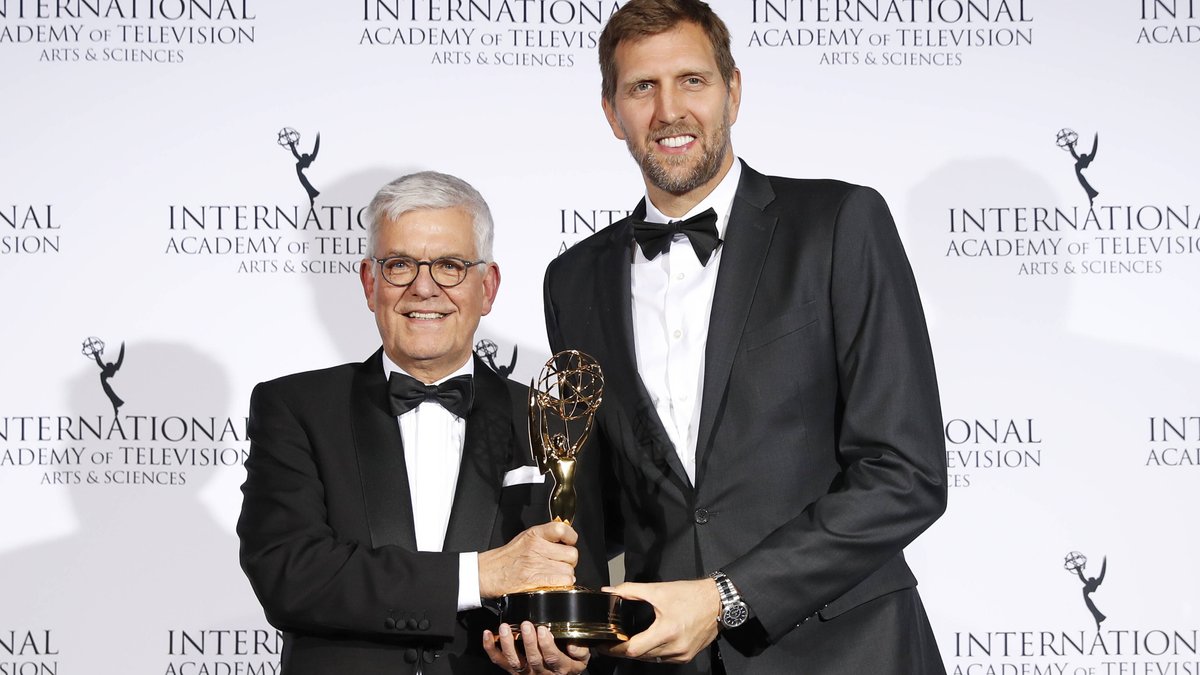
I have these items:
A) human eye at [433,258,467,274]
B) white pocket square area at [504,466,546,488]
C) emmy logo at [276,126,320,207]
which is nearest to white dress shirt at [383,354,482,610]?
white pocket square area at [504,466,546,488]

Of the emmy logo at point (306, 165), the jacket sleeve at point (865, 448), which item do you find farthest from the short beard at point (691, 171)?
the emmy logo at point (306, 165)

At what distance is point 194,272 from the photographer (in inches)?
140

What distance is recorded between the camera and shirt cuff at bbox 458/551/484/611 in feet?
7.45

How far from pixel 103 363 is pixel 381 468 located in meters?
1.48

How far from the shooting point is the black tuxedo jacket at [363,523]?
2.25 meters

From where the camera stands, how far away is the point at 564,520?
218 cm

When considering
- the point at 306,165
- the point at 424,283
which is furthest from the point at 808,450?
the point at 306,165

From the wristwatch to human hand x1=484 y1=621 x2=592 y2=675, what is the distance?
0.77 ft

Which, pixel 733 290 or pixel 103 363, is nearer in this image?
pixel 733 290

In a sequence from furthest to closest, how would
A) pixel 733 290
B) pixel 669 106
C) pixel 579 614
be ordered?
pixel 669 106 → pixel 733 290 → pixel 579 614

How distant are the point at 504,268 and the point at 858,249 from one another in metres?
1.46

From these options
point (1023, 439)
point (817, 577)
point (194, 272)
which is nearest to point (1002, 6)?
point (1023, 439)

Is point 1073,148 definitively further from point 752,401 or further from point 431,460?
point 431,460

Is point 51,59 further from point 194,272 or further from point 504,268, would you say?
point 504,268
